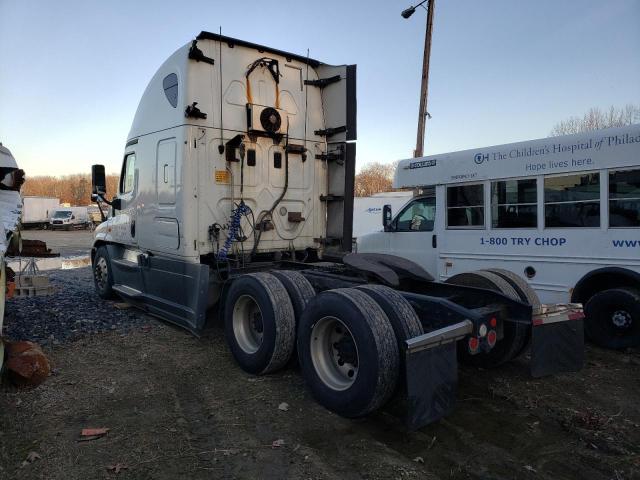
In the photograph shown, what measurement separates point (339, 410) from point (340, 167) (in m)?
3.99

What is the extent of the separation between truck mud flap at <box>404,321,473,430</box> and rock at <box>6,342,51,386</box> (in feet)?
11.2

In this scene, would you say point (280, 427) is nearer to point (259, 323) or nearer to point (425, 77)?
point (259, 323)

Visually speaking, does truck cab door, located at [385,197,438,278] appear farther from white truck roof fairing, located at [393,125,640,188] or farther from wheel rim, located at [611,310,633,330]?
wheel rim, located at [611,310,633,330]

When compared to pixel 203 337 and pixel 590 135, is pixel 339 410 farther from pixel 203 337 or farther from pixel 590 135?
pixel 590 135

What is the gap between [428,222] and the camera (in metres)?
8.57

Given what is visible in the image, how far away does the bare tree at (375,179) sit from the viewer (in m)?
78.7

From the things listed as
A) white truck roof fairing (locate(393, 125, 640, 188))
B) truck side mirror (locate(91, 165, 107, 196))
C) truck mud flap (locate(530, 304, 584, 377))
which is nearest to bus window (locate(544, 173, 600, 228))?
white truck roof fairing (locate(393, 125, 640, 188))

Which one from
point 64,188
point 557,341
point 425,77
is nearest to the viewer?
point 557,341

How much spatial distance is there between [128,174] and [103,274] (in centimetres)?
200

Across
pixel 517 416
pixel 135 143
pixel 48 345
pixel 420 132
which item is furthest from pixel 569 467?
pixel 420 132

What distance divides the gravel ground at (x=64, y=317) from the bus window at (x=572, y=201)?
617 centimetres

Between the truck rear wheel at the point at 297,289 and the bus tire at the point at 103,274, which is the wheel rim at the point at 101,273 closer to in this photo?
the bus tire at the point at 103,274

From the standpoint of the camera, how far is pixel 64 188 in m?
111

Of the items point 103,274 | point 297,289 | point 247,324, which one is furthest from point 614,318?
point 103,274
